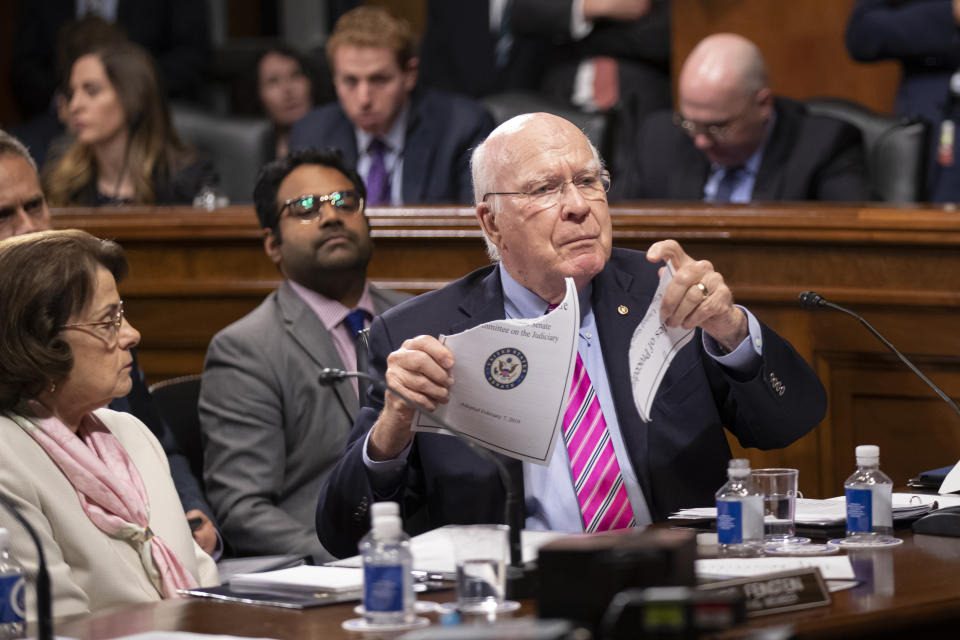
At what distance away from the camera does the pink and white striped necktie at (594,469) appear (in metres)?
2.61

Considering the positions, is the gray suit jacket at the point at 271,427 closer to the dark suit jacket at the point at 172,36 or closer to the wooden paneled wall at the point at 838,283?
the wooden paneled wall at the point at 838,283

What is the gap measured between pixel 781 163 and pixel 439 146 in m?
1.19

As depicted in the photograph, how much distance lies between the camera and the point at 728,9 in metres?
5.49

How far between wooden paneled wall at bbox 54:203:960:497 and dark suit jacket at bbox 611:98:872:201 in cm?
69

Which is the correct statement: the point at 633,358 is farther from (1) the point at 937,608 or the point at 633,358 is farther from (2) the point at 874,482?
(1) the point at 937,608

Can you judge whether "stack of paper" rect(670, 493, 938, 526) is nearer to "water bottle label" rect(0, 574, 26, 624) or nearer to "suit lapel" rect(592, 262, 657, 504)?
"suit lapel" rect(592, 262, 657, 504)

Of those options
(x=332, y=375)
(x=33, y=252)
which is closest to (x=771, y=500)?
(x=332, y=375)

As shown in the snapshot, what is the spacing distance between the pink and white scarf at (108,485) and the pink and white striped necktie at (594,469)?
27.9 inches

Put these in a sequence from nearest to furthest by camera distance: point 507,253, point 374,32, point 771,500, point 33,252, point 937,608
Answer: point 937,608 → point 771,500 → point 33,252 → point 507,253 → point 374,32

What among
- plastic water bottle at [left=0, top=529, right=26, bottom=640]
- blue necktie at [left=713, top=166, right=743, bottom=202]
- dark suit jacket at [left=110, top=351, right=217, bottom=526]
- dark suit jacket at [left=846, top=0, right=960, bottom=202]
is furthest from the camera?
dark suit jacket at [left=846, top=0, right=960, bottom=202]

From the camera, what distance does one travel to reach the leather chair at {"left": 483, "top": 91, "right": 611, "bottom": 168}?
489 centimetres

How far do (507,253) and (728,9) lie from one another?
297 centimetres

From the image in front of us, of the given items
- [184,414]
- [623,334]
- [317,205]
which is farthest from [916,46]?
[184,414]

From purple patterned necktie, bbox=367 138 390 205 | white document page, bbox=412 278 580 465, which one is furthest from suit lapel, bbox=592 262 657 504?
purple patterned necktie, bbox=367 138 390 205
